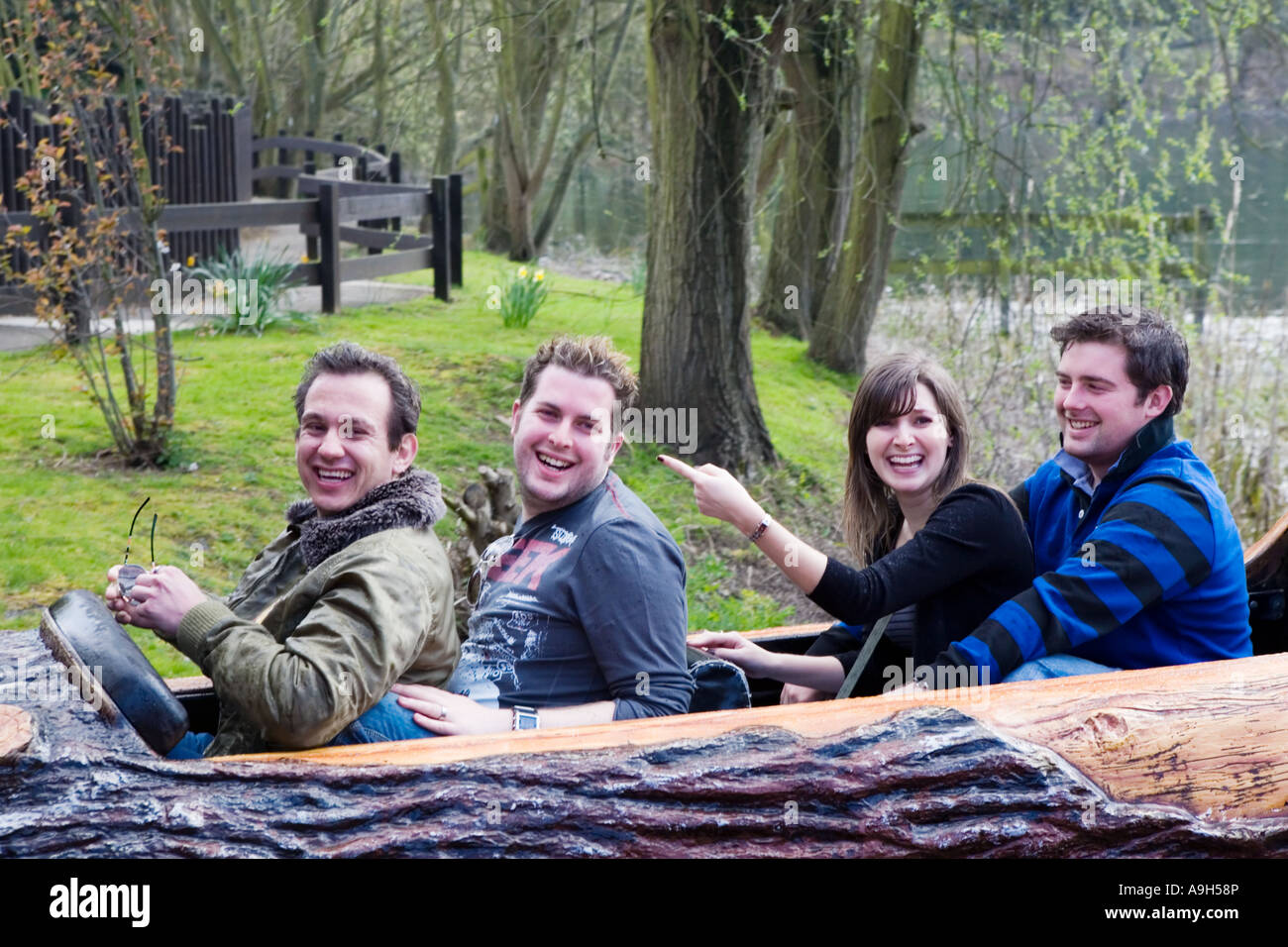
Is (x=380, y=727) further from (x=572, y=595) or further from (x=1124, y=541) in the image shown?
(x=1124, y=541)

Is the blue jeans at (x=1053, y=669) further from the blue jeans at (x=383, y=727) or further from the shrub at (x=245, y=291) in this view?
the shrub at (x=245, y=291)

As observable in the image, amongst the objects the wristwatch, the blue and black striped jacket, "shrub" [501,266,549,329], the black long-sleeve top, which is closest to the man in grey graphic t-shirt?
the wristwatch

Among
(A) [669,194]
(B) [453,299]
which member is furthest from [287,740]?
(B) [453,299]

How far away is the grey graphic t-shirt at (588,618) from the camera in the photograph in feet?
8.16

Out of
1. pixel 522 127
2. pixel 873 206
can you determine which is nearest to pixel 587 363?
pixel 873 206

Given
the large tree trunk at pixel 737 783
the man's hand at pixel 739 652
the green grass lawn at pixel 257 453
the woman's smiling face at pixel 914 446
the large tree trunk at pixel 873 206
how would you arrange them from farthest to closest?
A: the large tree trunk at pixel 873 206, the green grass lawn at pixel 257 453, the man's hand at pixel 739 652, the woman's smiling face at pixel 914 446, the large tree trunk at pixel 737 783

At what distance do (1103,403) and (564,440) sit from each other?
3.95 feet

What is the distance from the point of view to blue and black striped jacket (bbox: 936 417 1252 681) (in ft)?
8.93

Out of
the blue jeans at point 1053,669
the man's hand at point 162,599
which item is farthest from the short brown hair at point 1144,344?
the man's hand at point 162,599

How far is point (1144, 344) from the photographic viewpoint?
2.91m

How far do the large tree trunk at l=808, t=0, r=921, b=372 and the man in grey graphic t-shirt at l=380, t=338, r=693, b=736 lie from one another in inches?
209

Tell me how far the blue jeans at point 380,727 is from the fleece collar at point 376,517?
31 centimetres
